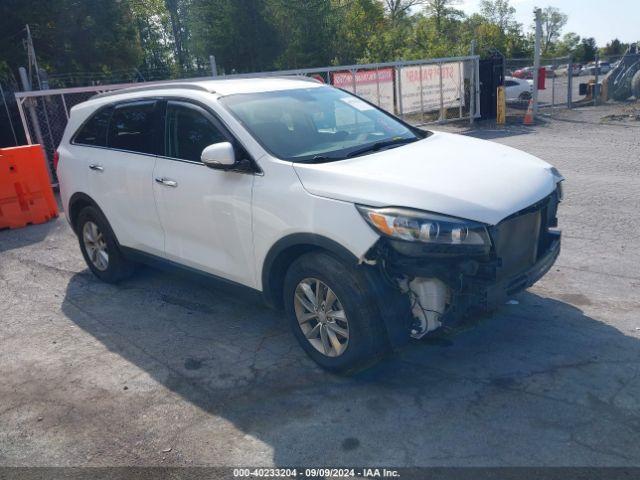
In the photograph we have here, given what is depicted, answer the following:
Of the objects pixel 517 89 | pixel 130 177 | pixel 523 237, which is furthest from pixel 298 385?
pixel 517 89

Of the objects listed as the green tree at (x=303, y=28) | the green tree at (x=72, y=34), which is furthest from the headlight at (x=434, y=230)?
the green tree at (x=303, y=28)

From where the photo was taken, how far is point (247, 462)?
10.9 feet

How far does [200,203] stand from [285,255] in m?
0.92

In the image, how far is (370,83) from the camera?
16609mm

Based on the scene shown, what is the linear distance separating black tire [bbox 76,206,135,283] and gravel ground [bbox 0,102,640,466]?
17 centimetres

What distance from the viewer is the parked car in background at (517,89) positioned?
2709 centimetres

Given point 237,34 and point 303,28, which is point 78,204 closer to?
point 303,28

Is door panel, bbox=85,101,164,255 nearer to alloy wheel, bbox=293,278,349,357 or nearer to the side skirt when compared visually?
the side skirt

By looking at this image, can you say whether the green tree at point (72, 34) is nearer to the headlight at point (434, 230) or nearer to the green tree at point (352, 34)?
the green tree at point (352, 34)

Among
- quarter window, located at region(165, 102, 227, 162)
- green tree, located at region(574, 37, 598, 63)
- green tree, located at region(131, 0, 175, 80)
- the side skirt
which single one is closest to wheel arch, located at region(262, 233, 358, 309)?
the side skirt

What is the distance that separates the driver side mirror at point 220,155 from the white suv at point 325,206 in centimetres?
1

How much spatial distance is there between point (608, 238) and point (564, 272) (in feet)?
3.85

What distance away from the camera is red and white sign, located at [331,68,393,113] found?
52.4 ft

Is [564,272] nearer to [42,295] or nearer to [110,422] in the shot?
[110,422]
